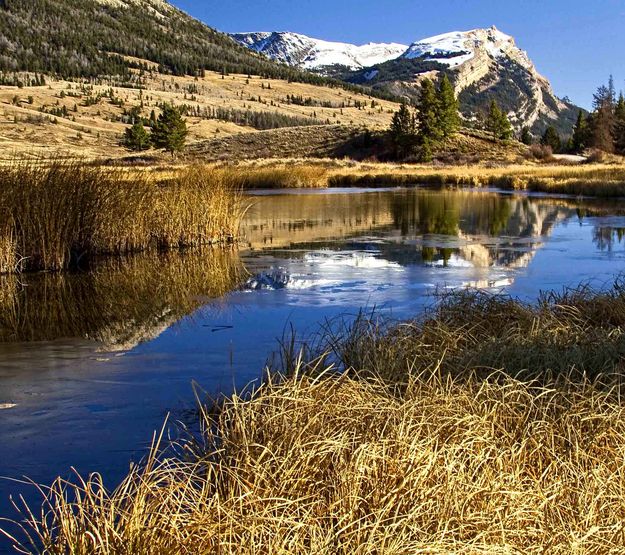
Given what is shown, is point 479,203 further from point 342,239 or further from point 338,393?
point 338,393

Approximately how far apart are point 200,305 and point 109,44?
510 ft

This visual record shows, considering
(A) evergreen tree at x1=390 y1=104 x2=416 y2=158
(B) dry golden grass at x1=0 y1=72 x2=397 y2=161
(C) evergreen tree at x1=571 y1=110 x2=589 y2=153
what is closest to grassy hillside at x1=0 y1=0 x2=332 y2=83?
(B) dry golden grass at x1=0 y1=72 x2=397 y2=161

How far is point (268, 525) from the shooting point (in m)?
2.80

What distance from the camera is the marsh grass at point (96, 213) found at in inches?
422

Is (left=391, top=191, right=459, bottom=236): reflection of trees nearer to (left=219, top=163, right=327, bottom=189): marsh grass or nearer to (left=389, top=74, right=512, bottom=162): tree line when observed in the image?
(left=219, top=163, right=327, bottom=189): marsh grass

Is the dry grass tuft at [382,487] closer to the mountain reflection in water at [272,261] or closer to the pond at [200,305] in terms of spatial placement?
the pond at [200,305]

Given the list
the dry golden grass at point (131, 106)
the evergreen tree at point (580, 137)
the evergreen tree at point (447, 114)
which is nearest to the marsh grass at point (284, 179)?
the dry golden grass at point (131, 106)

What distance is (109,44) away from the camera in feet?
495

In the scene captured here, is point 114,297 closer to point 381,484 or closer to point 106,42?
point 381,484

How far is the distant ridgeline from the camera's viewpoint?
12912 centimetres

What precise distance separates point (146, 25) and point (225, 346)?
588ft

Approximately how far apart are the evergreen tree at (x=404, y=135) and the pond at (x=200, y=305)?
132 feet

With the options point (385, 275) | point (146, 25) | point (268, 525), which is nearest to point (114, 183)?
point (385, 275)

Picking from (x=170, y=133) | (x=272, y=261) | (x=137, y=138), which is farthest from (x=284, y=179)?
(x=137, y=138)
